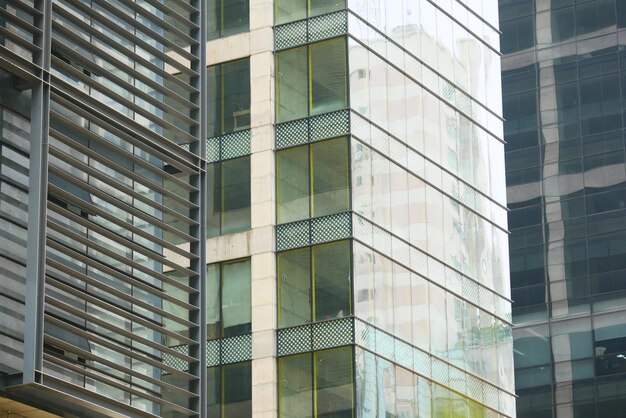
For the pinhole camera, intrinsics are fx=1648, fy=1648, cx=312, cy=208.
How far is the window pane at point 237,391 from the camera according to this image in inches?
1640

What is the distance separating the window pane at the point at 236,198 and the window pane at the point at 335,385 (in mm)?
4677

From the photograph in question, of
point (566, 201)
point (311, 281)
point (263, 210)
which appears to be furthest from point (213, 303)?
point (566, 201)

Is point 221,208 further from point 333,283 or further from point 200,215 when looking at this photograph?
point 200,215

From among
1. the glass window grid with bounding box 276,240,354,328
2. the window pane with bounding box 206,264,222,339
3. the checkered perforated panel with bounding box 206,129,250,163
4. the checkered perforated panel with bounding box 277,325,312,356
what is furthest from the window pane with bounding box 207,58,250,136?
the checkered perforated panel with bounding box 277,325,312,356

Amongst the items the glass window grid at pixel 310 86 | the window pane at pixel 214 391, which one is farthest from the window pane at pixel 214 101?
the window pane at pixel 214 391

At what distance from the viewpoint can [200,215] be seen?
976 inches

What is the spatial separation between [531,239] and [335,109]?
42307 mm

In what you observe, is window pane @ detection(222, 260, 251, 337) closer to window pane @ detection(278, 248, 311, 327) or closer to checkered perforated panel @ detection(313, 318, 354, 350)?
window pane @ detection(278, 248, 311, 327)

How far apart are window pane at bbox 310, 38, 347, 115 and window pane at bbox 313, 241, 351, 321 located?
151 inches

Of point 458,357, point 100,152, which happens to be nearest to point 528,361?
point 458,357

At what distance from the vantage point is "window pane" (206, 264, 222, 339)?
4272 centimetres

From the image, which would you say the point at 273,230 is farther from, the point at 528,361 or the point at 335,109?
the point at 528,361

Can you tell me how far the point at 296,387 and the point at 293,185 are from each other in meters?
5.34

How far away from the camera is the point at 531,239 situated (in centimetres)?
8344
